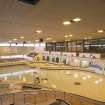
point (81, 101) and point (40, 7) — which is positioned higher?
point (40, 7)

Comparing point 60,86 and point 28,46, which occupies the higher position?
point 28,46

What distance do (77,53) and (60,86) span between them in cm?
480

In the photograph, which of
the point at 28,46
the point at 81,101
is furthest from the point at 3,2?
the point at 28,46

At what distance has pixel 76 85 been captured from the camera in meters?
4.87

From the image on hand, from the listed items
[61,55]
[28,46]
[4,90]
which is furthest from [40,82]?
[28,46]

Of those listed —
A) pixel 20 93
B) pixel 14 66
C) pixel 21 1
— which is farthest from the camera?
pixel 14 66

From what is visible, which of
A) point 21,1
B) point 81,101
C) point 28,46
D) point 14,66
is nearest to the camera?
point 21,1

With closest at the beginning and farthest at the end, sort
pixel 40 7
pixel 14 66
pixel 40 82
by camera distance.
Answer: pixel 40 7, pixel 40 82, pixel 14 66

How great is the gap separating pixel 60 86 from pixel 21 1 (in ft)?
11.8

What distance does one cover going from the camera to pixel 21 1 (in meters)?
1.69

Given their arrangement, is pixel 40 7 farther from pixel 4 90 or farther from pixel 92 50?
pixel 92 50

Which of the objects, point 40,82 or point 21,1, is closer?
point 21,1

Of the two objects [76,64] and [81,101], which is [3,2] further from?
[76,64]

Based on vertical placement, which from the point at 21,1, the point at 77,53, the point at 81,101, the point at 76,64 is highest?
the point at 21,1
